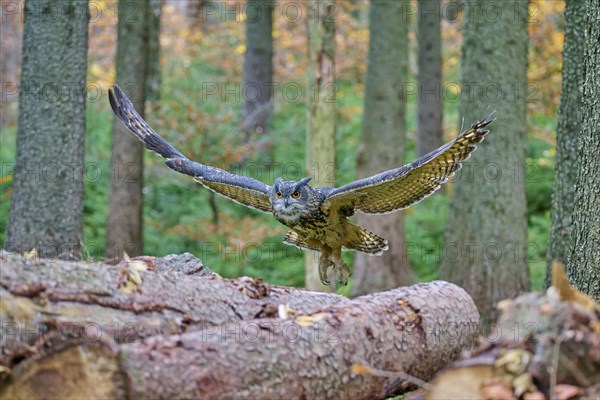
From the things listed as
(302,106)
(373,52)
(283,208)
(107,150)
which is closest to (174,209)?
(107,150)

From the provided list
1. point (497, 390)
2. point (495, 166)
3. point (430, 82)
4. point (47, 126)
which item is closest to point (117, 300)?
point (497, 390)

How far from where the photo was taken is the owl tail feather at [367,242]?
7.39 metres

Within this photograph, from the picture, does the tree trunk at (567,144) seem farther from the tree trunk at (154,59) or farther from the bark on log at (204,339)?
the tree trunk at (154,59)

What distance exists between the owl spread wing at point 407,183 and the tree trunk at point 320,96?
250 centimetres

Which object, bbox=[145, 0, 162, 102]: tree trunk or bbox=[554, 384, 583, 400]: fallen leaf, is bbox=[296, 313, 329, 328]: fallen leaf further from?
bbox=[145, 0, 162, 102]: tree trunk

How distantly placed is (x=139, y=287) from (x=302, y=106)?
1645cm

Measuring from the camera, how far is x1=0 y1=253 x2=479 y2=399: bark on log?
3.29 metres

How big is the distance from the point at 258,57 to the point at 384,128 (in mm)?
7866

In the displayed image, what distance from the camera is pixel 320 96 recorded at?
9.45 m

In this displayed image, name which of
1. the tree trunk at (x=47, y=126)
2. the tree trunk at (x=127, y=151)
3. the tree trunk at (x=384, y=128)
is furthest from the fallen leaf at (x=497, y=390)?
the tree trunk at (x=127, y=151)

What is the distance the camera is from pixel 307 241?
747 centimetres

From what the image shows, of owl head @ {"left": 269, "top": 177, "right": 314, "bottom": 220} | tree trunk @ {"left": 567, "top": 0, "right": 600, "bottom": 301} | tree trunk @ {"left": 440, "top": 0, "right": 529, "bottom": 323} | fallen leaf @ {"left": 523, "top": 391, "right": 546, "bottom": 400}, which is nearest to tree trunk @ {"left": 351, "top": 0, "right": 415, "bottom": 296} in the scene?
tree trunk @ {"left": 440, "top": 0, "right": 529, "bottom": 323}

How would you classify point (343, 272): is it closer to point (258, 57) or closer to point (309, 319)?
point (309, 319)

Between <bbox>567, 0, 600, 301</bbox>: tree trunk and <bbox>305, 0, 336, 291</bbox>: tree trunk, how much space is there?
14.4 ft
